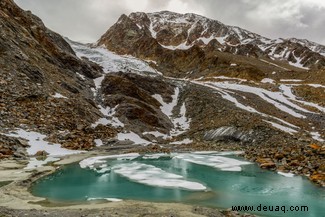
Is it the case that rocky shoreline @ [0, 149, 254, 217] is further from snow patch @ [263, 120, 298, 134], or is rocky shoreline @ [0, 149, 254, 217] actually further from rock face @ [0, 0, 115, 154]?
snow patch @ [263, 120, 298, 134]

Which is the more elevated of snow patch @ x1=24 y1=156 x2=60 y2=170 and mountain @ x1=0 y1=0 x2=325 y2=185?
mountain @ x1=0 y1=0 x2=325 y2=185

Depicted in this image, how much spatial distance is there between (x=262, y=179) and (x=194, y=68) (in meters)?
135

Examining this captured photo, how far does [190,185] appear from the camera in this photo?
25.5 meters

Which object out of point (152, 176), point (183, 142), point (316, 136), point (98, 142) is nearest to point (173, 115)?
point (183, 142)

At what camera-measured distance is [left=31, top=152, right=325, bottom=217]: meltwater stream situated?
68.3 ft

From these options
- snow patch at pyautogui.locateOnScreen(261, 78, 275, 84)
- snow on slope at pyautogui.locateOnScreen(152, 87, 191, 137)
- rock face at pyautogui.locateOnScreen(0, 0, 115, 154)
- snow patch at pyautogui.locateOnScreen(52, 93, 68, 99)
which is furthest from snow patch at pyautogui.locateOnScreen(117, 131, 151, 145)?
snow patch at pyautogui.locateOnScreen(261, 78, 275, 84)

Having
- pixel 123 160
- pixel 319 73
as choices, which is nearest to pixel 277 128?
pixel 123 160

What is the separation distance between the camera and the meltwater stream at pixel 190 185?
68.3ft

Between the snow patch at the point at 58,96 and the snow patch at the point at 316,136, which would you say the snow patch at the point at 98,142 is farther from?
the snow patch at the point at 316,136

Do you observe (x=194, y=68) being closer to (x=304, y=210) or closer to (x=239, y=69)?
(x=239, y=69)

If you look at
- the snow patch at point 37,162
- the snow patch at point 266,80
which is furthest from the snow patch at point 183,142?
the snow patch at point 266,80

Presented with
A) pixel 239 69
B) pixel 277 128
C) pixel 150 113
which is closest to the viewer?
pixel 277 128

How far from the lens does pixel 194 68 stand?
160125mm

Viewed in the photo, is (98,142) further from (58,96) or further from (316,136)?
(316,136)
